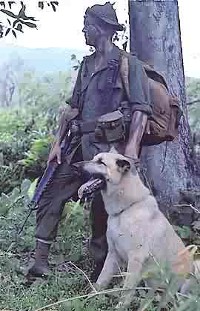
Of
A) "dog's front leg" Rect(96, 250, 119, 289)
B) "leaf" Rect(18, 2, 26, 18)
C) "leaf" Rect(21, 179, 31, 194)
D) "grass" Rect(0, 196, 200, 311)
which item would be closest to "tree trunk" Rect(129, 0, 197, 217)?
"grass" Rect(0, 196, 200, 311)

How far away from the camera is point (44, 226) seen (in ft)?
19.2

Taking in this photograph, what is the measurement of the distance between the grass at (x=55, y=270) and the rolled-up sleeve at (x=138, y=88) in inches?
45.5

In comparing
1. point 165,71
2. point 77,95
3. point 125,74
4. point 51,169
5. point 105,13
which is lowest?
point 51,169

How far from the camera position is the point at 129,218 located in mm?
5105

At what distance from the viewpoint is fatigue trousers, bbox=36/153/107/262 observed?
5672mm

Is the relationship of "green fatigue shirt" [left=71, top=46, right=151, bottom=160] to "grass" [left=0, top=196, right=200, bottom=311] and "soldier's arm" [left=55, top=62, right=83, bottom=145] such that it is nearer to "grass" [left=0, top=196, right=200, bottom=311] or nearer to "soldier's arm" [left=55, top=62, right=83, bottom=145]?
"soldier's arm" [left=55, top=62, right=83, bottom=145]

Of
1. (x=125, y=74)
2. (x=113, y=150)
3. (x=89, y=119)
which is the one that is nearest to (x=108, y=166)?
(x=113, y=150)

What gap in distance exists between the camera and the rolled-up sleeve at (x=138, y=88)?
5176 mm

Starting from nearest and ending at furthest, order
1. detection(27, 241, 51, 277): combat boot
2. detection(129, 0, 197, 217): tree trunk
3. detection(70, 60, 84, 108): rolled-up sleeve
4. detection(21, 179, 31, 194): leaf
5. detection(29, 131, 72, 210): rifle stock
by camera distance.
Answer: detection(70, 60, 84, 108): rolled-up sleeve, detection(29, 131, 72, 210): rifle stock, detection(27, 241, 51, 277): combat boot, detection(129, 0, 197, 217): tree trunk, detection(21, 179, 31, 194): leaf

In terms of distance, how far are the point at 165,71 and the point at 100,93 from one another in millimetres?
2204

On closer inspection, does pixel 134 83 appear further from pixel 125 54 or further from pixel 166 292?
pixel 166 292

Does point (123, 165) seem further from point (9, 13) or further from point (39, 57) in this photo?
point (39, 57)

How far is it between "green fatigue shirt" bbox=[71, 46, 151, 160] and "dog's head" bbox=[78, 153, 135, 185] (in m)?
0.29

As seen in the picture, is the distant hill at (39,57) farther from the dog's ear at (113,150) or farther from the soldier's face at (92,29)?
the dog's ear at (113,150)
